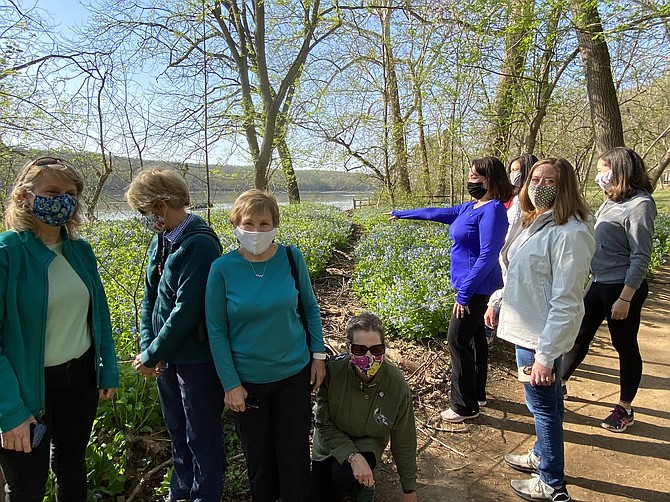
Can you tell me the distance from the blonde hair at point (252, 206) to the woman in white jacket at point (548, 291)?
1425 millimetres

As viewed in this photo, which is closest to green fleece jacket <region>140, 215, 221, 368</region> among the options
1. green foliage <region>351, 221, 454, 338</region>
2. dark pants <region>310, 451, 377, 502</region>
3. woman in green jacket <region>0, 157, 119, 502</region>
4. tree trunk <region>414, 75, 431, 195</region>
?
woman in green jacket <region>0, 157, 119, 502</region>

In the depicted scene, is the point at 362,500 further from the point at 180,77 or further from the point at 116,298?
the point at 180,77

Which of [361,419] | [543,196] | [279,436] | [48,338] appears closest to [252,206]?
[48,338]

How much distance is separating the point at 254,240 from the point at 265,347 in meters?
0.55

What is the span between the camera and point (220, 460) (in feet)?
7.66

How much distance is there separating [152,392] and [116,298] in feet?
6.79

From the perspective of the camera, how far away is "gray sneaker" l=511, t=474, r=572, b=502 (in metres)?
2.53

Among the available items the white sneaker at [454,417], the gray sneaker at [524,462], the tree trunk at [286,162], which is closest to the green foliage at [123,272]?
the white sneaker at [454,417]

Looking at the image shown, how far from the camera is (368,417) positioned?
2.44 metres

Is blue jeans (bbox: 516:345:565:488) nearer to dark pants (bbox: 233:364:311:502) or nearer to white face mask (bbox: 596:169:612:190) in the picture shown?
dark pants (bbox: 233:364:311:502)

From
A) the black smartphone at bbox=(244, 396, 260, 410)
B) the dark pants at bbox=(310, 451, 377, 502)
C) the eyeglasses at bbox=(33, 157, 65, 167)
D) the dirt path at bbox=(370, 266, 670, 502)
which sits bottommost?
the dirt path at bbox=(370, 266, 670, 502)

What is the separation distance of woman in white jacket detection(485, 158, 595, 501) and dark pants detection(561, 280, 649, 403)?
123cm

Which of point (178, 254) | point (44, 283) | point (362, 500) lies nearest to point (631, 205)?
point (362, 500)

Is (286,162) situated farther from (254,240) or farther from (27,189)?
(27,189)
